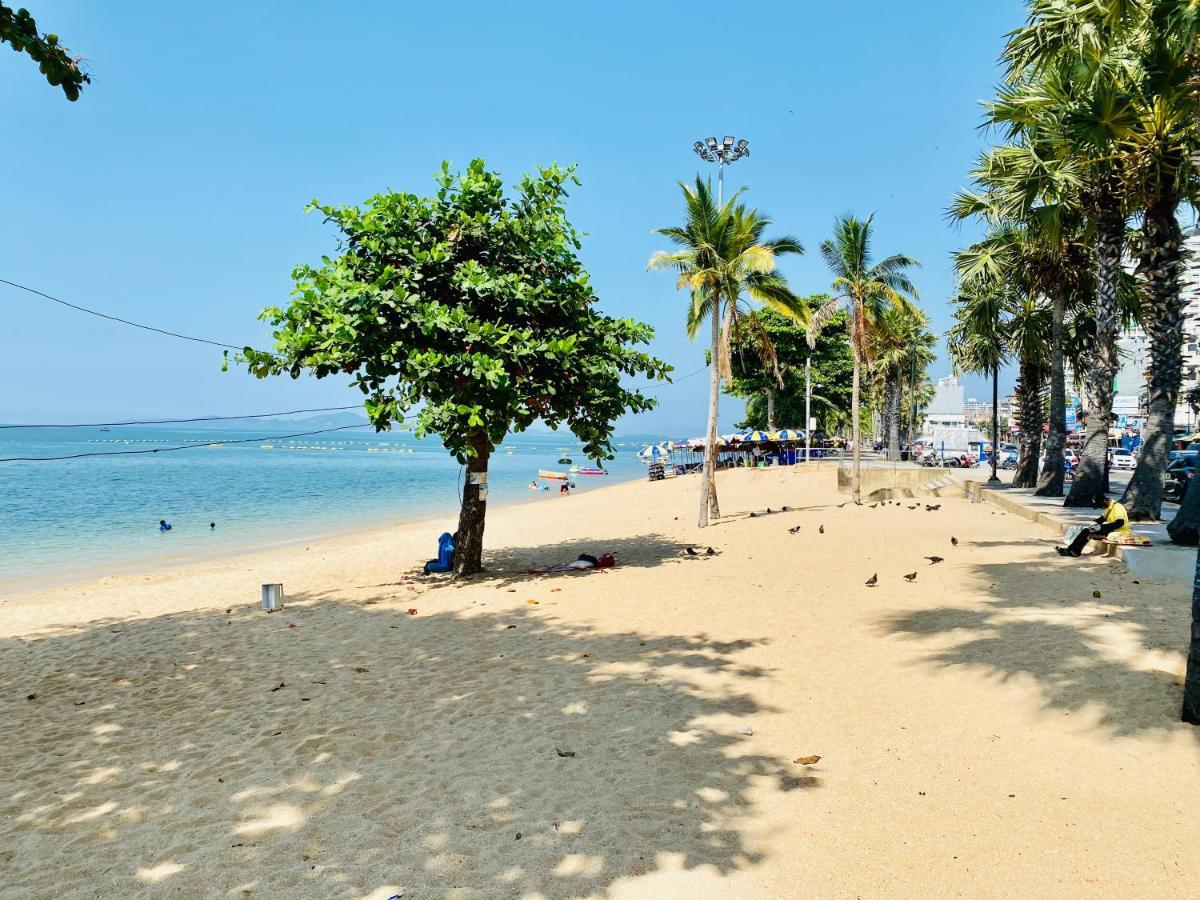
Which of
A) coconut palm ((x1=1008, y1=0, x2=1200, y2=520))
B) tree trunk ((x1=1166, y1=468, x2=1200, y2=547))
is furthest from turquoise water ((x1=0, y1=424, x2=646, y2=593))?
coconut palm ((x1=1008, y1=0, x2=1200, y2=520))

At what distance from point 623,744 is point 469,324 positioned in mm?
7190

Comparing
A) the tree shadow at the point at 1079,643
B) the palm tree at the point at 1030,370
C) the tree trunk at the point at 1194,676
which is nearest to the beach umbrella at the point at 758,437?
the palm tree at the point at 1030,370

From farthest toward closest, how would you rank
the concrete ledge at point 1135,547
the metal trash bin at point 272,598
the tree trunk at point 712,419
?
the tree trunk at point 712,419 → the metal trash bin at point 272,598 → the concrete ledge at point 1135,547

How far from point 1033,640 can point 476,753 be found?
5.68m

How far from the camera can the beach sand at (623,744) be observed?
3984mm

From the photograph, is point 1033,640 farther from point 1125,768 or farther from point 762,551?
point 762,551

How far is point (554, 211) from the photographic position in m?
12.8

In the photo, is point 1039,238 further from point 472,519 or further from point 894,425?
point 894,425

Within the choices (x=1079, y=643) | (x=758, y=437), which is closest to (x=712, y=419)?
(x=1079, y=643)

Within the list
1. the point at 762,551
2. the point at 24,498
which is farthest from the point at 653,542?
the point at 24,498

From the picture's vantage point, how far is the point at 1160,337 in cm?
1482

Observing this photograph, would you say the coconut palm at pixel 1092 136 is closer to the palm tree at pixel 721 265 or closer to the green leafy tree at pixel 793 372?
the palm tree at pixel 721 265

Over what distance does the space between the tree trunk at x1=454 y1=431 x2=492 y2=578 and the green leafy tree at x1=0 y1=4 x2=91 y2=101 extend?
841 cm

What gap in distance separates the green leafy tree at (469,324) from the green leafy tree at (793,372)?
3828 cm
